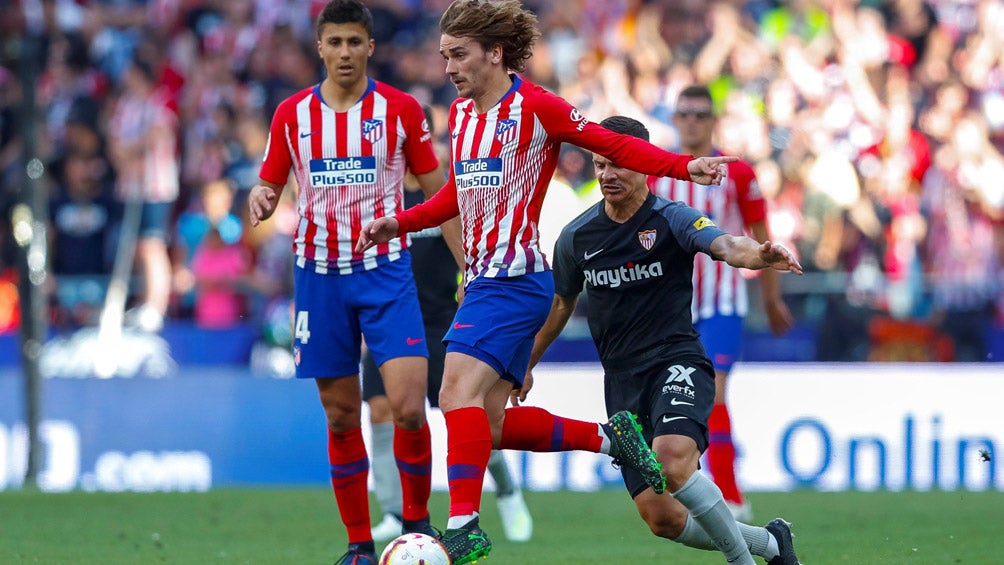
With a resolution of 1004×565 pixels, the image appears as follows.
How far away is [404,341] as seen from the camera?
7109 mm

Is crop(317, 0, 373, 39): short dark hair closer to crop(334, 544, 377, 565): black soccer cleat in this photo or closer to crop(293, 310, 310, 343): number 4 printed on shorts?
crop(293, 310, 310, 343): number 4 printed on shorts

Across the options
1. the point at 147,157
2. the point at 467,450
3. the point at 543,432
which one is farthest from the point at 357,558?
the point at 147,157

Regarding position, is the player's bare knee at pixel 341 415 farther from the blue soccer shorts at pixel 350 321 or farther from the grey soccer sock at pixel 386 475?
the grey soccer sock at pixel 386 475

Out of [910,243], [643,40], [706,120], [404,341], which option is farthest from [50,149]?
[404,341]

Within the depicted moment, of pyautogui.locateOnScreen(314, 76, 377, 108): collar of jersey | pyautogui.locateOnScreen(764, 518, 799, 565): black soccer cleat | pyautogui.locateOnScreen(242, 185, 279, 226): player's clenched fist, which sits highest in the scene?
pyautogui.locateOnScreen(314, 76, 377, 108): collar of jersey

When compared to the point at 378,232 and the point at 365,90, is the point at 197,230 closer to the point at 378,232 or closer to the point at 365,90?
the point at 365,90

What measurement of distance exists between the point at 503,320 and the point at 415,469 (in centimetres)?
139

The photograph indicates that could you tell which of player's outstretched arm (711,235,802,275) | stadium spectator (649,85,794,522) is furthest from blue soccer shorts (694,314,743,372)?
player's outstretched arm (711,235,802,275)

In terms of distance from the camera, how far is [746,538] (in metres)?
6.43

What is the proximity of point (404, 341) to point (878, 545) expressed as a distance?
117 inches

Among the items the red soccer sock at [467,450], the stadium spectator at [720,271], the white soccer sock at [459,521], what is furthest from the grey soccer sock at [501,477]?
the white soccer sock at [459,521]

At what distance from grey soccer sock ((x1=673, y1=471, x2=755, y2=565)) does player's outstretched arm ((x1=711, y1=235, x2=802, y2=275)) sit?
0.91 metres

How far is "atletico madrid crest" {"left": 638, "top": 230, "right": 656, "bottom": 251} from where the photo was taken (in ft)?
21.3

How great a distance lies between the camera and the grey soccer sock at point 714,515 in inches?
240
